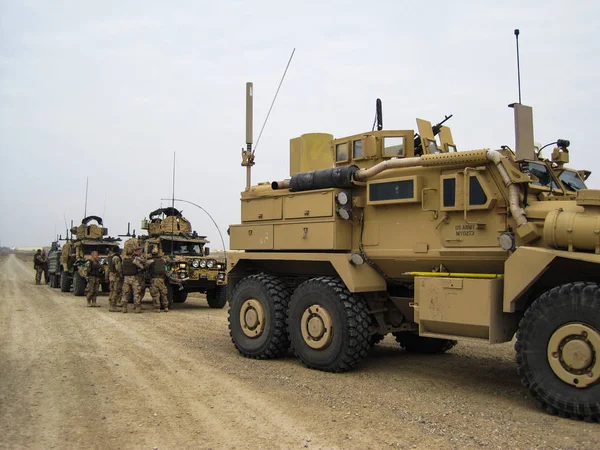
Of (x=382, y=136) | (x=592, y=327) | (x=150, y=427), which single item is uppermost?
(x=382, y=136)

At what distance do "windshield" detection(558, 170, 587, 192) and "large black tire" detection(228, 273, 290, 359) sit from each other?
397 centimetres

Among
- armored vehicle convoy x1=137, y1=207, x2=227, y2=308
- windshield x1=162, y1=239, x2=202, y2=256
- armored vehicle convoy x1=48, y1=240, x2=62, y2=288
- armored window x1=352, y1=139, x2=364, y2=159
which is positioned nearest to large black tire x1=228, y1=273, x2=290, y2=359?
armored window x1=352, y1=139, x2=364, y2=159

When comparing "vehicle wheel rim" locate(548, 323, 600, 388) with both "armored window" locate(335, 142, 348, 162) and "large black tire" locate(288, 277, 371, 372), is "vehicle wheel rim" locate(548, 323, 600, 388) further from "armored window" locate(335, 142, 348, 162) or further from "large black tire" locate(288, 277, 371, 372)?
"armored window" locate(335, 142, 348, 162)

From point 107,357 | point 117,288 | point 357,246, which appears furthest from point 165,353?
point 117,288

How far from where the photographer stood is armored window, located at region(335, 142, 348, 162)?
8.41 meters

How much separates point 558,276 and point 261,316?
413 cm

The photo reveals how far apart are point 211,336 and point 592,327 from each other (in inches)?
277

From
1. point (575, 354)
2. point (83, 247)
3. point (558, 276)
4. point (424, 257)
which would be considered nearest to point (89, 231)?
point (83, 247)

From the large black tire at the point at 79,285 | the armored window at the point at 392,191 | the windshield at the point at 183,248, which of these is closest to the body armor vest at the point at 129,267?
the windshield at the point at 183,248

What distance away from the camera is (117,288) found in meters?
15.3

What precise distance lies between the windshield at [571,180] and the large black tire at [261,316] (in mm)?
3967

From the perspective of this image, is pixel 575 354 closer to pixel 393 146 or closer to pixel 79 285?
pixel 393 146

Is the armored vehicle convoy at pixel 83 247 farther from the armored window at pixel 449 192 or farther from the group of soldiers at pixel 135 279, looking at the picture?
the armored window at pixel 449 192

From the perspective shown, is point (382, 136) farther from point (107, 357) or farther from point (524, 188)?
point (107, 357)
